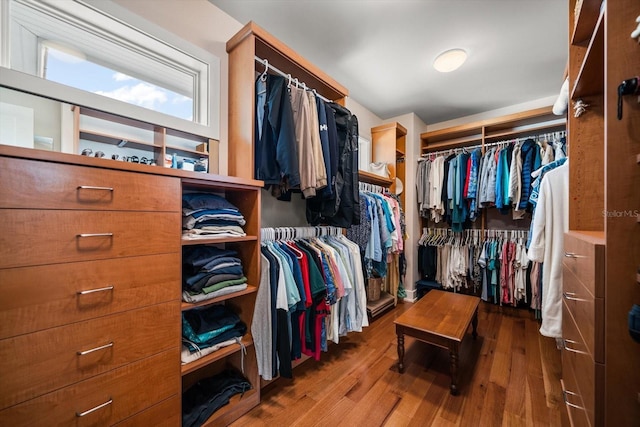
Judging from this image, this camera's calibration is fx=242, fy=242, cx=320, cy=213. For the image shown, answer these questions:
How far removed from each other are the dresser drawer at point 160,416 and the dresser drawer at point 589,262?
63.8 inches

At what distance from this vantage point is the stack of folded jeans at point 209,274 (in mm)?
1225

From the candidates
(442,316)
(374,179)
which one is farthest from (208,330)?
(374,179)

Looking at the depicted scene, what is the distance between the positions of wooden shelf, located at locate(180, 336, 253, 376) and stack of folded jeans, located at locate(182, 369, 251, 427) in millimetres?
208

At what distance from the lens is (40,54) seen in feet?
3.61

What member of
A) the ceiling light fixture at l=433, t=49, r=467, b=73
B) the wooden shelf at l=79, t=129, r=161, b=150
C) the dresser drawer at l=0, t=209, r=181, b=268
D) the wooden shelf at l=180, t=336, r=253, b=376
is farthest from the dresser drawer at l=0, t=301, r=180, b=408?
the ceiling light fixture at l=433, t=49, r=467, b=73

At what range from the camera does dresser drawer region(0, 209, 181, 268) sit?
0.76 metres

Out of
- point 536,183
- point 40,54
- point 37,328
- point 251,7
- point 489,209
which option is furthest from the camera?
point 489,209

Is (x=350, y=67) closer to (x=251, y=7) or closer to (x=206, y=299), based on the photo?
(x=251, y=7)

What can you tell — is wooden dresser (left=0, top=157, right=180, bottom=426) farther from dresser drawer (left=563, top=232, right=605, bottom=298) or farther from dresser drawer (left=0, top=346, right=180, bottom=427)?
dresser drawer (left=563, top=232, right=605, bottom=298)

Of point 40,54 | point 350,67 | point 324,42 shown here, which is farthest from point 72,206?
point 350,67

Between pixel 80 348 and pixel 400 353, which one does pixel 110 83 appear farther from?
pixel 400 353

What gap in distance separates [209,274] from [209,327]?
1.04ft

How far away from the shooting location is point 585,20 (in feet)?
3.68

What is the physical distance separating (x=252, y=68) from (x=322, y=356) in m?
2.20
